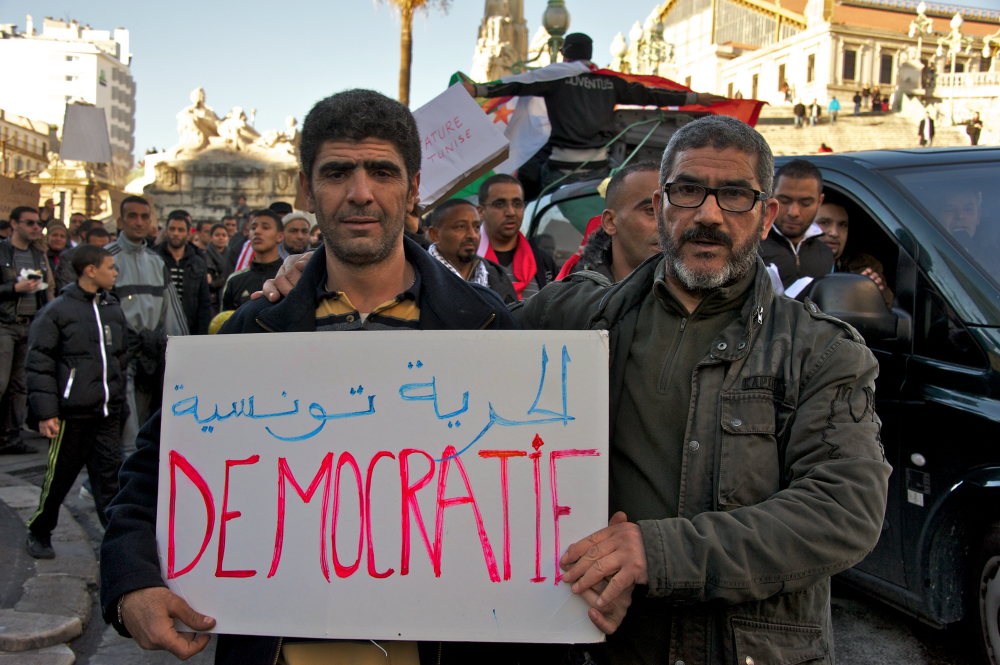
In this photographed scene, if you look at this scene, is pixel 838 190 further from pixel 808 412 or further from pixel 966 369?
pixel 808 412

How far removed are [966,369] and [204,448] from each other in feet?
8.09

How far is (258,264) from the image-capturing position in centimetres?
559

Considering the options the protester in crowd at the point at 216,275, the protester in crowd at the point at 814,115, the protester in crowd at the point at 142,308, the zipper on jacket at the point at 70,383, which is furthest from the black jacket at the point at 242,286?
the protester in crowd at the point at 814,115

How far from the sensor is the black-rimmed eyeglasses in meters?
1.64

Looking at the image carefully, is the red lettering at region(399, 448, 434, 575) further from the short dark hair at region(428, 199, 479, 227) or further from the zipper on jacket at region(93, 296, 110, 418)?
the zipper on jacket at region(93, 296, 110, 418)

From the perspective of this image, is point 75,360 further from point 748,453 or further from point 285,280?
point 748,453

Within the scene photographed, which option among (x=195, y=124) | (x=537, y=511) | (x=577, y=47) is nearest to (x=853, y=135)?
(x=195, y=124)

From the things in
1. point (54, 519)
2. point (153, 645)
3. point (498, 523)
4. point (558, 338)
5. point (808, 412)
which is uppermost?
point (558, 338)

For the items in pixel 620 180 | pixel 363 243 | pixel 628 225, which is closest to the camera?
pixel 363 243

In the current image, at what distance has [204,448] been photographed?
1531 mm

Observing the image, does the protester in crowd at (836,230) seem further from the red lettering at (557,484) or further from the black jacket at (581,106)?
the black jacket at (581,106)

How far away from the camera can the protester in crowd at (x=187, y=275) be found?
6.71 metres

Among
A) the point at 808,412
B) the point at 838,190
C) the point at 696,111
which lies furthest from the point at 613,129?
the point at 808,412

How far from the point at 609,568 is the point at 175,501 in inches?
35.5
